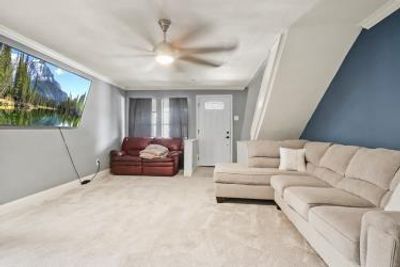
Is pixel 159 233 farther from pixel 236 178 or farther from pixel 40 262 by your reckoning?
pixel 236 178

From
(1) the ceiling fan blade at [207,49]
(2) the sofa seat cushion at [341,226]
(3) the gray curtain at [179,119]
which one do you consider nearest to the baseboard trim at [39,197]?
(3) the gray curtain at [179,119]

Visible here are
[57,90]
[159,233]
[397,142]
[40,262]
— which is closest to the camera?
[40,262]

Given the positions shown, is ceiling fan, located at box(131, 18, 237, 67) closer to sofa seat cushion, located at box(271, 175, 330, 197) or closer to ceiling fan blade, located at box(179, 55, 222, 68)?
ceiling fan blade, located at box(179, 55, 222, 68)

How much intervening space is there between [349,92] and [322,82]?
520 mm

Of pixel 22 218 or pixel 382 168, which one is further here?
pixel 22 218

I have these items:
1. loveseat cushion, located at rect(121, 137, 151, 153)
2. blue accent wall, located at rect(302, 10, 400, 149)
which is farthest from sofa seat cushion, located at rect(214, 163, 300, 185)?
loveseat cushion, located at rect(121, 137, 151, 153)

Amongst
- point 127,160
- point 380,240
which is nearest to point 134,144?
point 127,160

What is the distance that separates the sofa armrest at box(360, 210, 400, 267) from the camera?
1.23 m

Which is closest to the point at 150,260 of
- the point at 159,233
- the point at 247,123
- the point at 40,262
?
the point at 159,233

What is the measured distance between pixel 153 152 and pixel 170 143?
2.48ft

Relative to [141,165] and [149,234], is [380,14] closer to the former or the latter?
[149,234]

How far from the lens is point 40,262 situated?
6.70ft

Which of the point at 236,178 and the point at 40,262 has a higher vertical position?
the point at 236,178

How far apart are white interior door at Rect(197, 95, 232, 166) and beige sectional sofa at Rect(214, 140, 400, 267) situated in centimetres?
314
